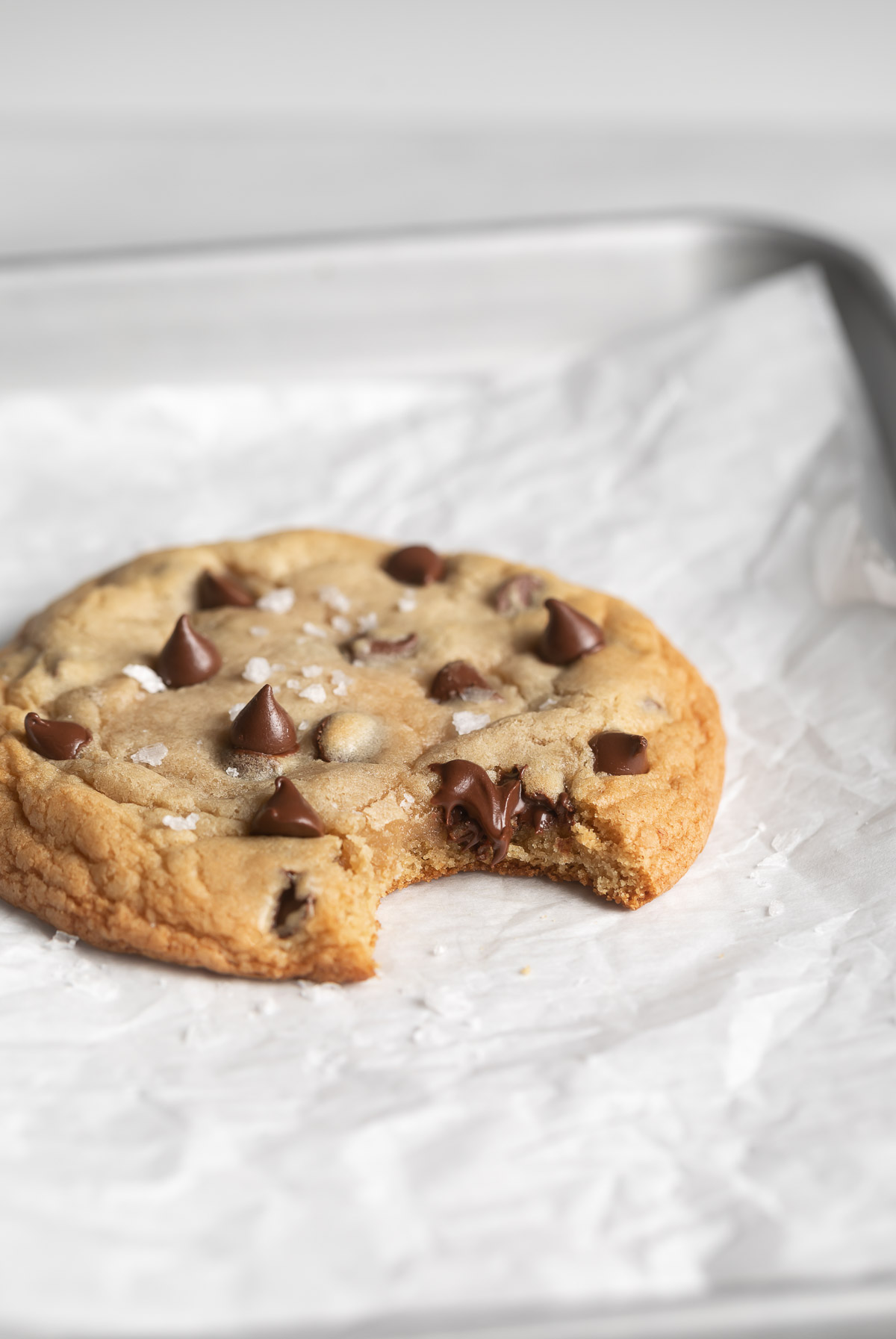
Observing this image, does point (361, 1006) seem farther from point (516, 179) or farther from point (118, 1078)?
point (516, 179)

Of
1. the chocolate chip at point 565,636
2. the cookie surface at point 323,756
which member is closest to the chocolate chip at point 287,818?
A: the cookie surface at point 323,756

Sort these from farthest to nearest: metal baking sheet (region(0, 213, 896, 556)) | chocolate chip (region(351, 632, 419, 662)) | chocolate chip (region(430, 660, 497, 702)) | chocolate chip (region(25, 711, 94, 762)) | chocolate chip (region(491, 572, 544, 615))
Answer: metal baking sheet (region(0, 213, 896, 556)) → chocolate chip (region(491, 572, 544, 615)) → chocolate chip (region(351, 632, 419, 662)) → chocolate chip (region(430, 660, 497, 702)) → chocolate chip (region(25, 711, 94, 762))

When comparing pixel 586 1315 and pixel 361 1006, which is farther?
pixel 361 1006

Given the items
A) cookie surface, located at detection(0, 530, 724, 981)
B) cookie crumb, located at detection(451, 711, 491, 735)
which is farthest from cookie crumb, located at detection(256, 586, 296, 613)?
cookie crumb, located at detection(451, 711, 491, 735)

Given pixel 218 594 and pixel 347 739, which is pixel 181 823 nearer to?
pixel 347 739

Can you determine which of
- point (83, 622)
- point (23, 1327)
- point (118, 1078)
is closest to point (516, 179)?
point (83, 622)

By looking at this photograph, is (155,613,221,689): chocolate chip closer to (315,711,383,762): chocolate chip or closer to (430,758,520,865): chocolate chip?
(315,711,383,762): chocolate chip
